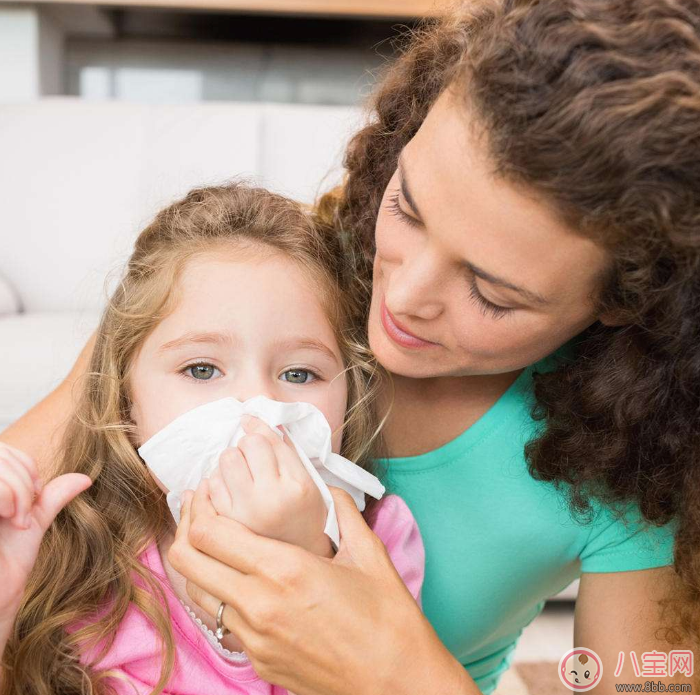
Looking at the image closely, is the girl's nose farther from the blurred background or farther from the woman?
the blurred background

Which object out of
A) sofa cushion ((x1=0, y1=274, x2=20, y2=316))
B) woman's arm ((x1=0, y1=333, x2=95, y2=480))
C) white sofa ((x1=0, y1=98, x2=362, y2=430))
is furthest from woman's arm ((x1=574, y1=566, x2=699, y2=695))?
sofa cushion ((x1=0, y1=274, x2=20, y2=316))

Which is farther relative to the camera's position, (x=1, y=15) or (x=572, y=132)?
(x=1, y=15)

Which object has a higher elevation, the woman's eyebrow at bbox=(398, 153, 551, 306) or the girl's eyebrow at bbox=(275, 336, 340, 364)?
the woman's eyebrow at bbox=(398, 153, 551, 306)

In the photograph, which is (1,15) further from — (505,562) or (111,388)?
(505,562)

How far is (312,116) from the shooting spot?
2.99 metres

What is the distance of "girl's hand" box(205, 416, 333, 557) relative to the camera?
0.87 m

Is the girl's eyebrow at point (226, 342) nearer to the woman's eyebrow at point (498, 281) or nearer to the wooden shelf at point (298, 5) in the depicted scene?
the woman's eyebrow at point (498, 281)

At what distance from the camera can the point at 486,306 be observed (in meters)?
0.95

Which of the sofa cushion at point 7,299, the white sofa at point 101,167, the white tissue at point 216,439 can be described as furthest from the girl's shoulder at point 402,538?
the sofa cushion at point 7,299

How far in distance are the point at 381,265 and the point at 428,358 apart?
0.48 ft

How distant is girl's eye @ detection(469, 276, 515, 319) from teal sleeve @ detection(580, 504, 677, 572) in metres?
0.40

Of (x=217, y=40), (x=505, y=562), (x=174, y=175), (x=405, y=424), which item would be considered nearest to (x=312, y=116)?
(x=174, y=175)

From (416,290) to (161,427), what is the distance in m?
0.39

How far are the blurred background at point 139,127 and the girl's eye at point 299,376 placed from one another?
49 centimetres
